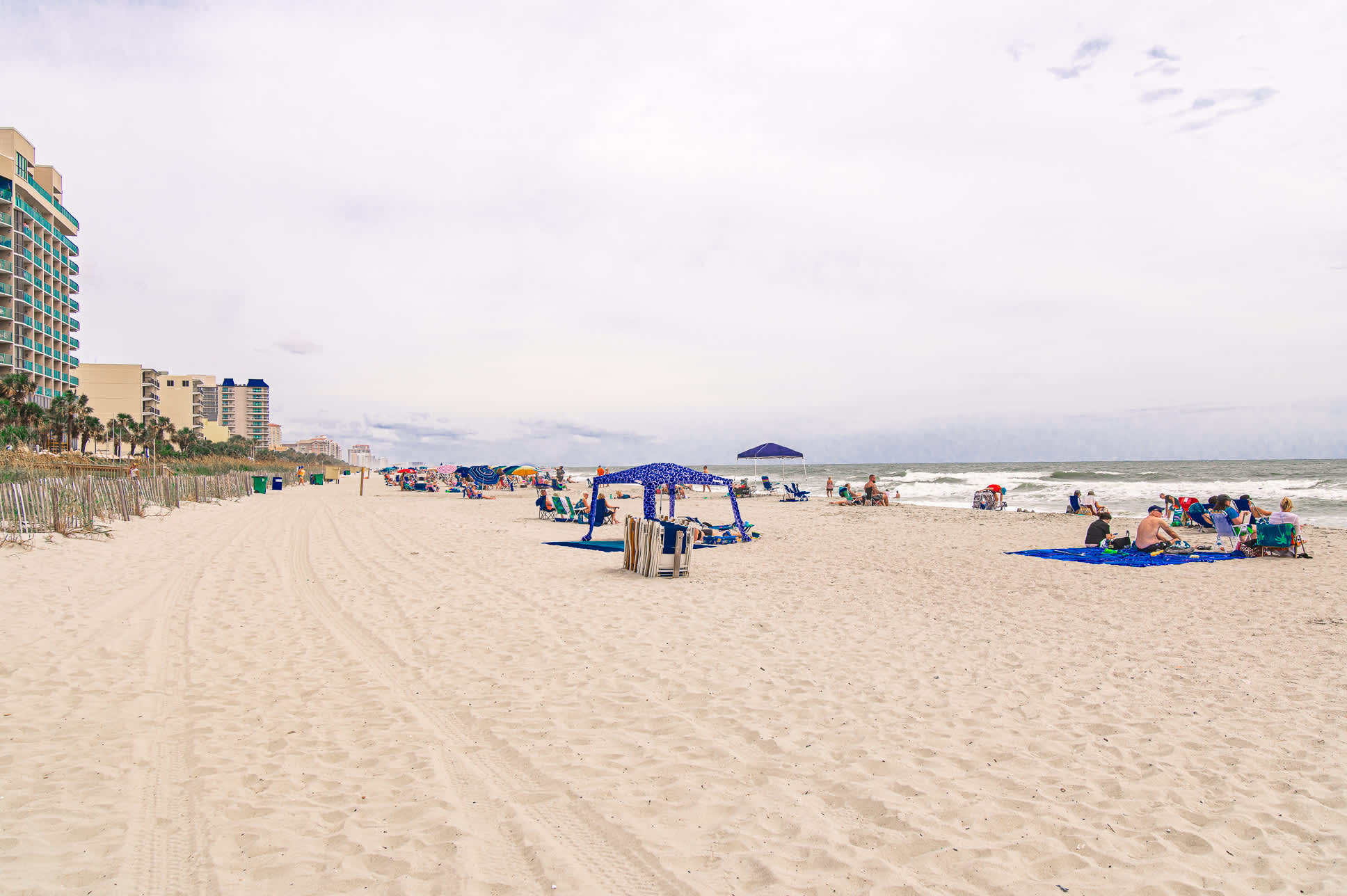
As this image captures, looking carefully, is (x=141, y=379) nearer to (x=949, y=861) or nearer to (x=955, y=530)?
(x=955, y=530)

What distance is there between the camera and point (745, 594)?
8.40m

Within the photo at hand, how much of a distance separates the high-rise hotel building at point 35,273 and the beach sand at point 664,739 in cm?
5674

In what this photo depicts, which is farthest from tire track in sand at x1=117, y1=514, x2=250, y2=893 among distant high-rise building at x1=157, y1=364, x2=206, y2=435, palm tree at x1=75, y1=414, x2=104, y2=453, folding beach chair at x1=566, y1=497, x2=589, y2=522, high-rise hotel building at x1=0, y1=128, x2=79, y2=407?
distant high-rise building at x1=157, y1=364, x2=206, y2=435

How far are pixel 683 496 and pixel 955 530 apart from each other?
1663 cm

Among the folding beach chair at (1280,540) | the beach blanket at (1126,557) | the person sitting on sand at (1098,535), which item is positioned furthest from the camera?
the person sitting on sand at (1098,535)

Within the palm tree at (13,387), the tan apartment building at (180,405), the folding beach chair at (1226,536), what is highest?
the tan apartment building at (180,405)

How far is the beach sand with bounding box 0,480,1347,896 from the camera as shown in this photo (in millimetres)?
2797

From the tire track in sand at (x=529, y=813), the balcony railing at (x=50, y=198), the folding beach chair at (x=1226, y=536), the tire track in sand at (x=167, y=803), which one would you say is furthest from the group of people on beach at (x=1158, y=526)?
the balcony railing at (x=50, y=198)

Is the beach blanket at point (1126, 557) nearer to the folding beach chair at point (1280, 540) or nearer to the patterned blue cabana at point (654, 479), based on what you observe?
the folding beach chair at point (1280, 540)

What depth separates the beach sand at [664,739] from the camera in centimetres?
280

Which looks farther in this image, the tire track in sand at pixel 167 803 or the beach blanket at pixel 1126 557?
the beach blanket at pixel 1126 557

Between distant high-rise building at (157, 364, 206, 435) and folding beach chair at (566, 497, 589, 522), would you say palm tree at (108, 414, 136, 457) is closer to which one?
Result: distant high-rise building at (157, 364, 206, 435)

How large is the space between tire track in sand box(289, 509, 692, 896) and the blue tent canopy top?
2211 cm

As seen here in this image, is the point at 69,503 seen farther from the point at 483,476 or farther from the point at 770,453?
the point at 483,476
